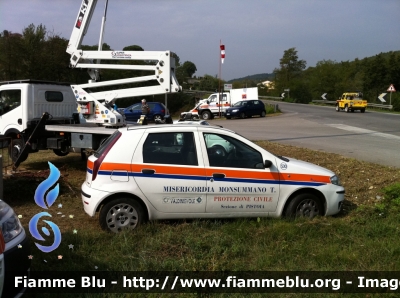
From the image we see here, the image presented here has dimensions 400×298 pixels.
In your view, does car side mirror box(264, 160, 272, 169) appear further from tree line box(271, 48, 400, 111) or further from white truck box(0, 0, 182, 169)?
tree line box(271, 48, 400, 111)

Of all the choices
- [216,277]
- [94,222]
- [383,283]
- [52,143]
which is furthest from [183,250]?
[52,143]

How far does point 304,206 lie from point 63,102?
853 centimetres

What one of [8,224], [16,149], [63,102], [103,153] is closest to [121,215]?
[103,153]

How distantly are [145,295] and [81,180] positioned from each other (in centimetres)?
600

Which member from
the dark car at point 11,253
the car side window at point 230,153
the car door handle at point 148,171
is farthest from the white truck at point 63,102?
the dark car at point 11,253

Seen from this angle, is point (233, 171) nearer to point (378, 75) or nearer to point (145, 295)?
point (145, 295)

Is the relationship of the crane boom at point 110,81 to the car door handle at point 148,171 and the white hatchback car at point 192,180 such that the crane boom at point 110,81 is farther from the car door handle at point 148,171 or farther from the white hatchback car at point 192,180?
the car door handle at point 148,171

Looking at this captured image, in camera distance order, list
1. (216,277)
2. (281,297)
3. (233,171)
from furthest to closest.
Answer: (233,171) → (216,277) → (281,297)

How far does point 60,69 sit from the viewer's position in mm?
30609

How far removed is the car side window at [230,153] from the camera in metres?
5.78

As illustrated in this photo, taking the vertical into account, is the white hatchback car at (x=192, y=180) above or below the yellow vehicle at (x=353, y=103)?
below

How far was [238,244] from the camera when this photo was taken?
198 inches

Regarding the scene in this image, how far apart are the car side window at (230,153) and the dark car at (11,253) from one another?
2.81 m

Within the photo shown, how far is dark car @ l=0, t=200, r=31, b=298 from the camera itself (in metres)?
3.22
